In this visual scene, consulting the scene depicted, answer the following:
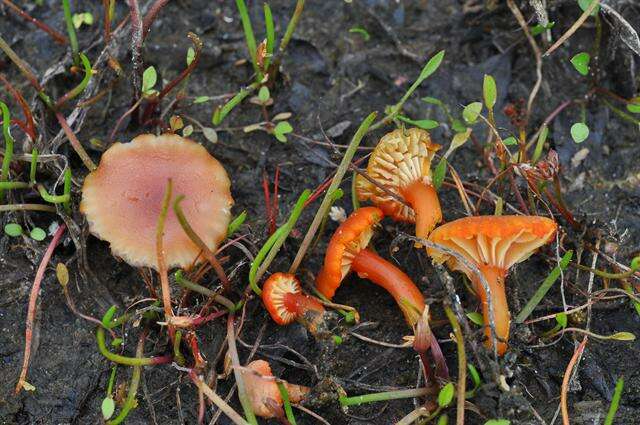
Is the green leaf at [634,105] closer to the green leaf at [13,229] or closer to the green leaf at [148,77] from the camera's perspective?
the green leaf at [148,77]

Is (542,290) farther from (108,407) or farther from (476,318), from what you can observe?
(108,407)

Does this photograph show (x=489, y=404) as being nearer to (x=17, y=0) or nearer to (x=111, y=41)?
(x=111, y=41)

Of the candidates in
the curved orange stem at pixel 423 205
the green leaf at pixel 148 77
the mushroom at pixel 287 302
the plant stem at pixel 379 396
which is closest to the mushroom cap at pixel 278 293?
the mushroom at pixel 287 302

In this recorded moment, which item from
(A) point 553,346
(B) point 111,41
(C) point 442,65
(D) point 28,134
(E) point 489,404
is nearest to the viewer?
(E) point 489,404

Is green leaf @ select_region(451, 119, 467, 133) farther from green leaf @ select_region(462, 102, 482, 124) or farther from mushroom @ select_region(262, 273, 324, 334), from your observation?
mushroom @ select_region(262, 273, 324, 334)

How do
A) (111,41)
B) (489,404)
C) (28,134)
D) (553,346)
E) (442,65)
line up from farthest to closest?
(442,65) → (111,41) → (28,134) → (553,346) → (489,404)

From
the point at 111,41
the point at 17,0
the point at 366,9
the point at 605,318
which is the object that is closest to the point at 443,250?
the point at 605,318
